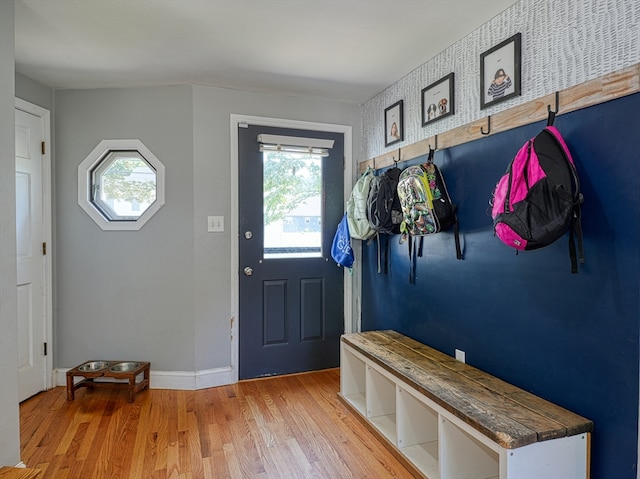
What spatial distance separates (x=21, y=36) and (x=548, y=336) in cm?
314

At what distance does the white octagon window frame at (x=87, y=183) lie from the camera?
2.85 metres

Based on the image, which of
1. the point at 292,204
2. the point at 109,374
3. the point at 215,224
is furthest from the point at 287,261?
the point at 109,374

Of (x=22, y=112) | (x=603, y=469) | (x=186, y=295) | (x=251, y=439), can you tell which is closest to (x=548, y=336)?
(x=603, y=469)

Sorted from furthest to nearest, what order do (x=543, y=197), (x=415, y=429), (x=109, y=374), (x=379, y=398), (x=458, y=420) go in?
(x=109, y=374) < (x=379, y=398) < (x=415, y=429) < (x=458, y=420) < (x=543, y=197)

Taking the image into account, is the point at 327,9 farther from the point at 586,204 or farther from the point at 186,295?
the point at 186,295

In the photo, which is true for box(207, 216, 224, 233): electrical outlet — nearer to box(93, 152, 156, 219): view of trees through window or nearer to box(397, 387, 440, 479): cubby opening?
box(93, 152, 156, 219): view of trees through window

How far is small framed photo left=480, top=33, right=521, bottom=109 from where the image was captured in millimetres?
1806

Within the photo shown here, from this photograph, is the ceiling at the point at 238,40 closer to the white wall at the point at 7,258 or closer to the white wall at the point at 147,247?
the white wall at the point at 147,247

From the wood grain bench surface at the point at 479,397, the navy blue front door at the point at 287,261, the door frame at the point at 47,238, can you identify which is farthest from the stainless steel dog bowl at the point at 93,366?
the wood grain bench surface at the point at 479,397

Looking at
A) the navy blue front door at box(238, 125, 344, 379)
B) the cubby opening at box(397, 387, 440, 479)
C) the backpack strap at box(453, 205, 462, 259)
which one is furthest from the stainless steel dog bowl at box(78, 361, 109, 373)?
the backpack strap at box(453, 205, 462, 259)

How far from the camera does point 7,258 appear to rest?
67.4 inches

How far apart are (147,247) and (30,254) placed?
2.53 feet

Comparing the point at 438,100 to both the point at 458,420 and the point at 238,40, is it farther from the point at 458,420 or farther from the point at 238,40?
the point at 458,420

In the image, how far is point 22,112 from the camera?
261cm
